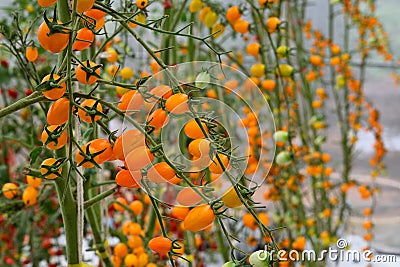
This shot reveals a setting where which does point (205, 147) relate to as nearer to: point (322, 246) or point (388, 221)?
point (322, 246)

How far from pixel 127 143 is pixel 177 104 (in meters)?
0.04

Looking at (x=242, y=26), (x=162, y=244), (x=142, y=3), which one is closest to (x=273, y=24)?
(x=242, y=26)

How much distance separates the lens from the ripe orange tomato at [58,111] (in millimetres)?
322

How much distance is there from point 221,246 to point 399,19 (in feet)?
5.34

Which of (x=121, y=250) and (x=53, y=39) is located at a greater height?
(x=53, y=39)

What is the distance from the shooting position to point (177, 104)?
0.32 m

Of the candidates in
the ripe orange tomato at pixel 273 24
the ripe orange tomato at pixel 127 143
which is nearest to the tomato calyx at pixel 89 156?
the ripe orange tomato at pixel 127 143

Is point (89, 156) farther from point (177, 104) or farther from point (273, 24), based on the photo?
point (273, 24)

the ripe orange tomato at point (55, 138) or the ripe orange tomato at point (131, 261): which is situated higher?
the ripe orange tomato at point (55, 138)

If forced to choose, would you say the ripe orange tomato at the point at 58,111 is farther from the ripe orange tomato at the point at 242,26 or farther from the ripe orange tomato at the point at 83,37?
the ripe orange tomato at the point at 242,26

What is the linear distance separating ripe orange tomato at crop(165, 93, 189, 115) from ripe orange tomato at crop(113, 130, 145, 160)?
27 millimetres

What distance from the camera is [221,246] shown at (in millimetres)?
872

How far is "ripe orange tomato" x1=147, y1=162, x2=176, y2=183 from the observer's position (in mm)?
333

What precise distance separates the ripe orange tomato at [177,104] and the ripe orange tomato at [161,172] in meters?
0.03
